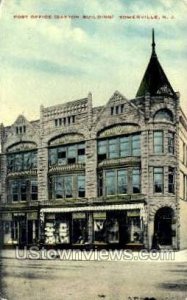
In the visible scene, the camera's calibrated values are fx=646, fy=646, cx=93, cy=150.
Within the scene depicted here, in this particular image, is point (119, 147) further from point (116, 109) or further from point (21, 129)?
point (21, 129)

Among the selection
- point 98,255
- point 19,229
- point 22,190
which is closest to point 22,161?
point 22,190

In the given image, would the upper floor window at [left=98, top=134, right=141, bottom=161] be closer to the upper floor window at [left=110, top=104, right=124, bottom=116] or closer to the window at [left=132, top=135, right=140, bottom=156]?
the window at [left=132, top=135, right=140, bottom=156]

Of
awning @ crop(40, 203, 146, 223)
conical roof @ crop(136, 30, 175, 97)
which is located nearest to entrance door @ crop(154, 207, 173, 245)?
awning @ crop(40, 203, 146, 223)

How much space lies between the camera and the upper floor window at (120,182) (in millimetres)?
3729

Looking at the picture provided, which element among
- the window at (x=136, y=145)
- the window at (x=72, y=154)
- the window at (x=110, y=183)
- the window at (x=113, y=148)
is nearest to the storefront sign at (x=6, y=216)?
the window at (x=72, y=154)

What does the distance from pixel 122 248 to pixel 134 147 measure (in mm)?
584

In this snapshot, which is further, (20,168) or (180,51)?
(20,168)

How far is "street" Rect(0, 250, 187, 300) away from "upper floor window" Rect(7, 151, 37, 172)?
0.54 meters

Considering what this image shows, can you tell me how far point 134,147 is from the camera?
3744 millimetres

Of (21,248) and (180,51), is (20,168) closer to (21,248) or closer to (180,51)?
(21,248)

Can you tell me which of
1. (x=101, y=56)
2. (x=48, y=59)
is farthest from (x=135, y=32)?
(x=48, y=59)

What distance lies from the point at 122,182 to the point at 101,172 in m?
0.14

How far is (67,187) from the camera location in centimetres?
389

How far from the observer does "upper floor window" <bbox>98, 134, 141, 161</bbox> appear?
372 cm
